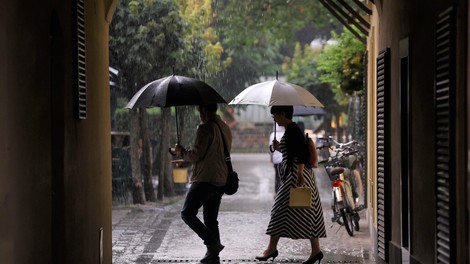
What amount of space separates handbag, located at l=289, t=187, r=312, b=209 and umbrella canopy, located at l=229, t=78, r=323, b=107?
0.99 meters

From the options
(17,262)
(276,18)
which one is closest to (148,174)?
(276,18)

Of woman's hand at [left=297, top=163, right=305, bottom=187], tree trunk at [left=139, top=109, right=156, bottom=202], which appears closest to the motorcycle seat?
woman's hand at [left=297, top=163, right=305, bottom=187]

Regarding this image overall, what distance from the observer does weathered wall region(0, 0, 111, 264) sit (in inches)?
244

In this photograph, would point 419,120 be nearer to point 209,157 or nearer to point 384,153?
point 384,153

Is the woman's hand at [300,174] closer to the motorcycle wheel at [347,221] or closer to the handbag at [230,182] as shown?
the handbag at [230,182]

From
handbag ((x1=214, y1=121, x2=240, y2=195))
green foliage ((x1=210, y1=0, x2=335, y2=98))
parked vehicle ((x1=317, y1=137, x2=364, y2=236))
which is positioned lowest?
parked vehicle ((x1=317, y1=137, x2=364, y2=236))

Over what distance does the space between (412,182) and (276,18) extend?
20.6 metres

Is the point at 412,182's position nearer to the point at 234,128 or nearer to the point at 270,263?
the point at 270,263

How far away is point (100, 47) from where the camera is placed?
996 centimetres

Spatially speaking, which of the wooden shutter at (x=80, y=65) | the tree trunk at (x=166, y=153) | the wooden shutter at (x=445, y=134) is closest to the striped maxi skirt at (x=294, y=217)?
the wooden shutter at (x=80, y=65)

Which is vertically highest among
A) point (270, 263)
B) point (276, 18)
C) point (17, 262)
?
point (276, 18)

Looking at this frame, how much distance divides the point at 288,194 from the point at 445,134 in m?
3.93

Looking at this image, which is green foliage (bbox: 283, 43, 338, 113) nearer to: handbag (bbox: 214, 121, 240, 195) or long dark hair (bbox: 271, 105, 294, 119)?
long dark hair (bbox: 271, 105, 294, 119)

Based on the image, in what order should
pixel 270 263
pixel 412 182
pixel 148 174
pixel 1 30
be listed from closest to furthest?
pixel 1 30 → pixel 412 182 → pixel 270 263 → pixel 148 174
